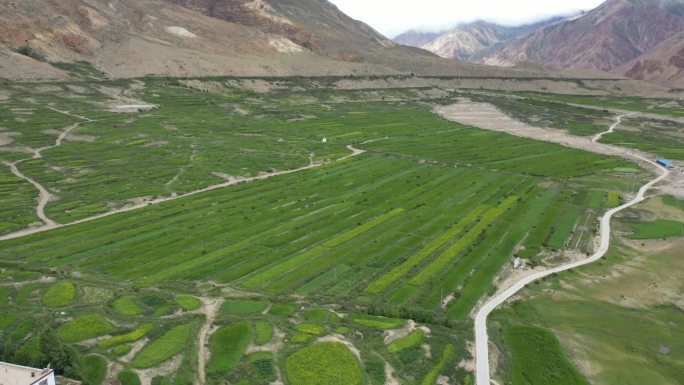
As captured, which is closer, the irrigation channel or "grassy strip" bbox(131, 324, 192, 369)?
"grassy strip" bbox(131, 324, 192, 369)

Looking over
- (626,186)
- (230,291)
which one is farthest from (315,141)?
(230,291)

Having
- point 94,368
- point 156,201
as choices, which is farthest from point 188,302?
point 156,201

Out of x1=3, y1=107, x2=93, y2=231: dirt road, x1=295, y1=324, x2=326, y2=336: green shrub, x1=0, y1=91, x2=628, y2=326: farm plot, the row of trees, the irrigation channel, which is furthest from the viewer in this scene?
x1=3, y1=107, x2=93, y2=231: dirt road

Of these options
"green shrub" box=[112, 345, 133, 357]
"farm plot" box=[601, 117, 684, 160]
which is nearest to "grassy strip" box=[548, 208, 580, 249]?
"green shrub" box=[112, 345, 133, 357]

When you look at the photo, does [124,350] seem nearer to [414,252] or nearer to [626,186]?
[414,252]

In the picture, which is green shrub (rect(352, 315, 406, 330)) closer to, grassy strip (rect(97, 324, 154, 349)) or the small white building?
grassy strip (rect(97, 324, 154, 349))

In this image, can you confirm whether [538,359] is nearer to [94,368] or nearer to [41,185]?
[94,368]

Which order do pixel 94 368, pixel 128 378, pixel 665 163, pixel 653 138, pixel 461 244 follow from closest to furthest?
pixel 128 378 < pixel 94 368 < pixel 461 244 < pixel 665 163 < pixel 653 138
